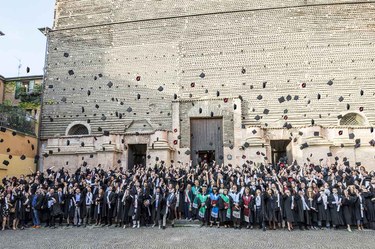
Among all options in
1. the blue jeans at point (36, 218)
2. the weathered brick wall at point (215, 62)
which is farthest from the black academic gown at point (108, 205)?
the weathered brick wall at point (215, 62)

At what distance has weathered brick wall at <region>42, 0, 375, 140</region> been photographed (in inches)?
769

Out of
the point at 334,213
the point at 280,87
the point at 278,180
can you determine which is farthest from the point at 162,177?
the point at 280,87

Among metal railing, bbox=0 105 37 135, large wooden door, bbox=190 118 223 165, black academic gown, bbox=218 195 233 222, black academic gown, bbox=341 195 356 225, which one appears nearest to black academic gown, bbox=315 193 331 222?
black academic gown, bbox=341 195 356 225

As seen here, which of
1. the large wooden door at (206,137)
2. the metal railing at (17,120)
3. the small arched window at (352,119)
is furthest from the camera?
the large wooden door at (206,137)

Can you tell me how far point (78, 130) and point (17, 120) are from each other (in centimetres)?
378

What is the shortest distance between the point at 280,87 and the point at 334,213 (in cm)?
1082

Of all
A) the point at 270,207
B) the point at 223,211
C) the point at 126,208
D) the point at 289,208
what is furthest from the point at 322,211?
the point at 126,208

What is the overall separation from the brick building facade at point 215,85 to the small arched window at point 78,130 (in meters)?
0.07

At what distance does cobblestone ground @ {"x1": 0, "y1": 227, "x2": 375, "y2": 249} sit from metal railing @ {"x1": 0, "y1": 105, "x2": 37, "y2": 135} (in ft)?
30.5

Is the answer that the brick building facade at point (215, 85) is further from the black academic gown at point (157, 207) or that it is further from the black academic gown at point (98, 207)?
the black academic gown at point (157, 207)

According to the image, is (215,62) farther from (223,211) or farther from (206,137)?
(223,211)

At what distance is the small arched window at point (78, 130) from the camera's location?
845 inches

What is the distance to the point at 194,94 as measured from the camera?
813 inches

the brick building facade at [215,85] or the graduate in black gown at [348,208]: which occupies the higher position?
the brick building facade at [215,85]
